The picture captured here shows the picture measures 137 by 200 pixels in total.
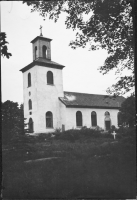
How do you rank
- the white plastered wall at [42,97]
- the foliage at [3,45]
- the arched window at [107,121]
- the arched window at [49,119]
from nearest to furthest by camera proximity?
the foliage at [3,45] → the arched window at [49,119] → the white plastered wall at [42,97] → the arched window at [107,121]

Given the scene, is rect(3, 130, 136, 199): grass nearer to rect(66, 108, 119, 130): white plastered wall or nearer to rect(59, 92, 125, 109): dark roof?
rect(66, 108, 119, 130): white plastered wall

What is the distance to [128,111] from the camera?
4281mm

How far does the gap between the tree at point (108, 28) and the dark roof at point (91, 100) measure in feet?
0.77

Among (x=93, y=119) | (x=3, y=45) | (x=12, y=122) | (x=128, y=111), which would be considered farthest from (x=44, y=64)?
(x=128, y=111)

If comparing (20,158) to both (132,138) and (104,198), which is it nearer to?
(104,198)

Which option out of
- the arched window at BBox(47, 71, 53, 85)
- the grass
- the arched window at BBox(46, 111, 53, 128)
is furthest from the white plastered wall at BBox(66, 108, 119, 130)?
the arched window at BBox(47, 71, 53, 85)

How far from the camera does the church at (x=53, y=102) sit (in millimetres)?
4363

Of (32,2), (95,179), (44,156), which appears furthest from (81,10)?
(95,179)

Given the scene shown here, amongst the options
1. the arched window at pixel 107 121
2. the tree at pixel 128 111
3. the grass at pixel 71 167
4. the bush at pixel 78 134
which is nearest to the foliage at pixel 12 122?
the grass at pixel 71 167

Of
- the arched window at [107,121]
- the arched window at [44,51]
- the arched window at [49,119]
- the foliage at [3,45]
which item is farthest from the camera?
the arched window at [107,121]

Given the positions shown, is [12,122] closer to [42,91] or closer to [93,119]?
[42,91]

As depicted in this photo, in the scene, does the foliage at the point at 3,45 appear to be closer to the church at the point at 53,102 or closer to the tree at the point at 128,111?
the church at the point at 53,102

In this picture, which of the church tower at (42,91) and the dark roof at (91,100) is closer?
the church tower at (42,91)

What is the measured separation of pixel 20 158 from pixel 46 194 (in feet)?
3.01
